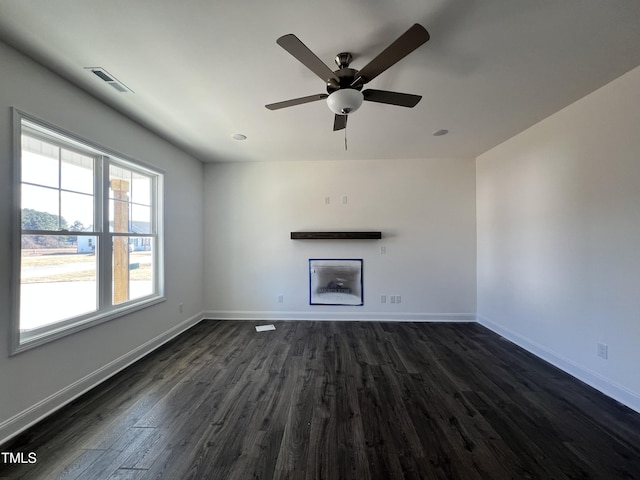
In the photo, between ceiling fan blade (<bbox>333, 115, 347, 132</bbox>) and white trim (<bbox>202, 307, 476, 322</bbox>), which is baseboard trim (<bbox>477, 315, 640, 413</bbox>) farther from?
ceiling fan blade (<bbox>333, 115, 347, 132</bbox>)

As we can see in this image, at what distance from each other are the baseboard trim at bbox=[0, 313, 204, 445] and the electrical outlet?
4.64m

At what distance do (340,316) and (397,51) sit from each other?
3589 millimetres

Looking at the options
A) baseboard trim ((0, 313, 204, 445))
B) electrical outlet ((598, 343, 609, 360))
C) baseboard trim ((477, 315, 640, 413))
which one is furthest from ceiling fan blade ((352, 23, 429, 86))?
baseboard trim ((0, 313, 204, 445))

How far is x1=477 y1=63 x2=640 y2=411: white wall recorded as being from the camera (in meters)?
1.96

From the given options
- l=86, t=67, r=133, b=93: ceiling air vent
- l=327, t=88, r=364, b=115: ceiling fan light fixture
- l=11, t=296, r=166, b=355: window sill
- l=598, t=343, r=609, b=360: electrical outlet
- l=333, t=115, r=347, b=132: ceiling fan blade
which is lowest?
l=598, t=343, r=609, b=360: electrical outlet

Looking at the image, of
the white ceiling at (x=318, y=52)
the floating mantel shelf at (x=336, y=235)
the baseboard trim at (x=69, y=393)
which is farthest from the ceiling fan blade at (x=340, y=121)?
the baseboard trim at (x=69, y=393)

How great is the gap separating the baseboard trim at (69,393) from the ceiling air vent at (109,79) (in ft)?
8.45

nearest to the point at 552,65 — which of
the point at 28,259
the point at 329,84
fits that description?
the point at 329,84

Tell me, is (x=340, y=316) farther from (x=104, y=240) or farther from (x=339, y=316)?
(x=104, y=240)

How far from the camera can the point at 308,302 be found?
13.4ft

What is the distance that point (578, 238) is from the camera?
7.74ft

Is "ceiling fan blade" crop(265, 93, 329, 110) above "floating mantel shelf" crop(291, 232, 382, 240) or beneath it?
above

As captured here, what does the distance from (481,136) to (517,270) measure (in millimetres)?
1826

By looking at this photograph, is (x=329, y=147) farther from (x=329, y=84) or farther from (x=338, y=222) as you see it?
(x=329, y=84)
